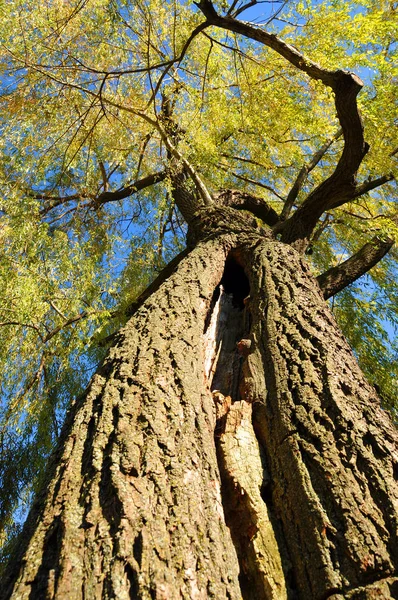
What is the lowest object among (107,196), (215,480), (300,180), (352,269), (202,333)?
(215,480)

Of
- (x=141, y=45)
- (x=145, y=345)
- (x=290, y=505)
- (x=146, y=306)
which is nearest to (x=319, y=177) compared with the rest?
(x=141, y=45)

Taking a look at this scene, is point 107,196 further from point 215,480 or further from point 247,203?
point 215,480

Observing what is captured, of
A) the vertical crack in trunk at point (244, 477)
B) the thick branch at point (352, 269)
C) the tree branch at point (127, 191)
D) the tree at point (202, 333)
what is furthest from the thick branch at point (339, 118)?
the tree branch at point (127, 191)

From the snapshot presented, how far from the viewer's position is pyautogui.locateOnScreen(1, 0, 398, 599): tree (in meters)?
1.21

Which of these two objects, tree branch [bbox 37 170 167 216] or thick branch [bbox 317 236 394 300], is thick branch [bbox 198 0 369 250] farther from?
tree branch [bbox 37 170 167 216]

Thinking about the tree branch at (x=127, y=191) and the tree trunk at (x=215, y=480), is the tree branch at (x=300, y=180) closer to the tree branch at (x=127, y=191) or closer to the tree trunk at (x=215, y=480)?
the tree branch at (x=127, y=191)

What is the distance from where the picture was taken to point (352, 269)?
3.88 meters

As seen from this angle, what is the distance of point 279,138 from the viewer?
528 cm

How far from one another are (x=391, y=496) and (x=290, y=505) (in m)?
0.31

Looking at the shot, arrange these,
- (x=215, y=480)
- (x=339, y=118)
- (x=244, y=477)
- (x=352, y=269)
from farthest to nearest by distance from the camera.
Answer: (x=352, y=269)
(x=339, y=118)
(x=244, y=477)
(x=215, y=480)

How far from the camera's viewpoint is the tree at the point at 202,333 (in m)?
1.21

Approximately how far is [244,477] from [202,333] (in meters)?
0.86

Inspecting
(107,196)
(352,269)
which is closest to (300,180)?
(352,269)

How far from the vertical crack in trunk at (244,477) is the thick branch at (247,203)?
1.99m
